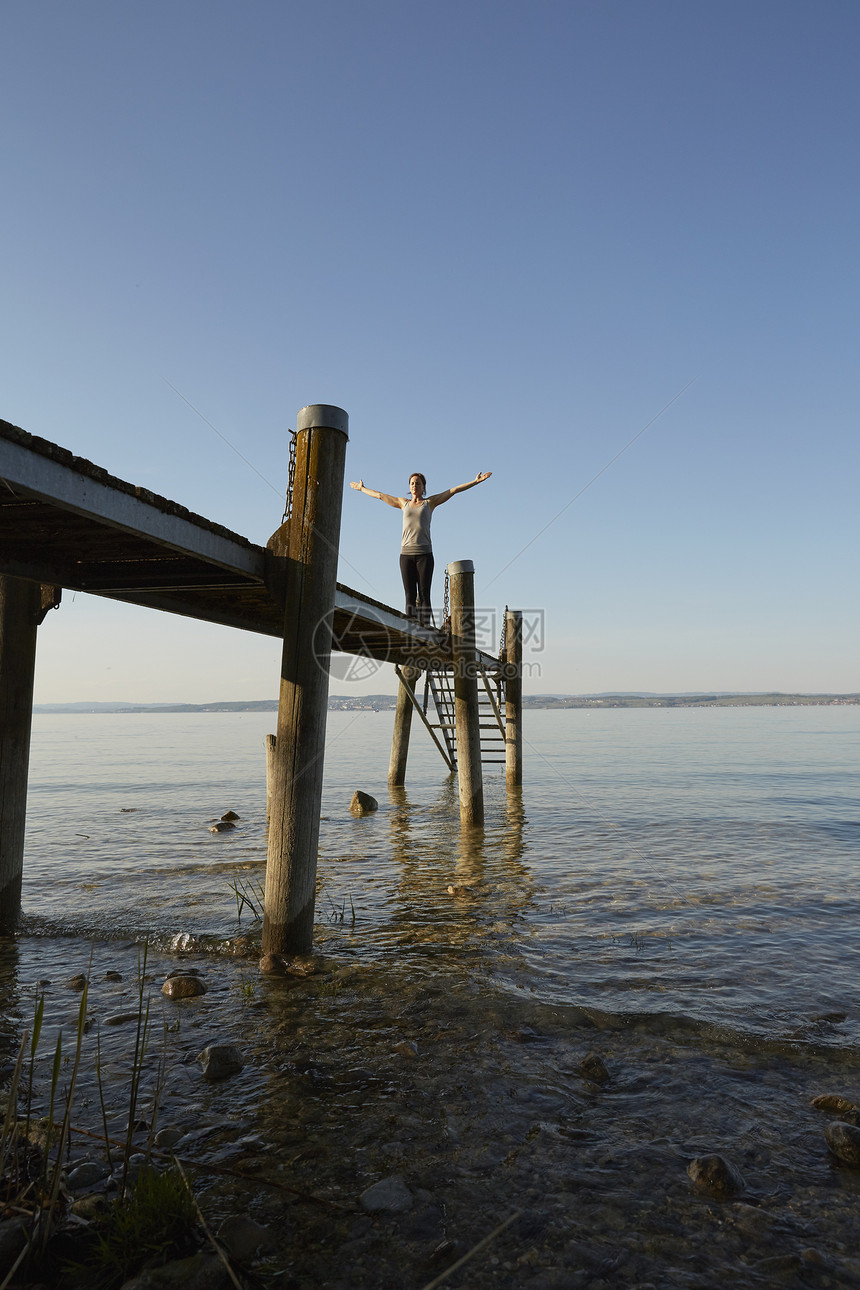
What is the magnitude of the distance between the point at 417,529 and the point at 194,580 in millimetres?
4519

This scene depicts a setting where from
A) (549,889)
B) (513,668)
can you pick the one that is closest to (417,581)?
(549,889)

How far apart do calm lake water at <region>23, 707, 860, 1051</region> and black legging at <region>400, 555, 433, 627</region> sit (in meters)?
3.42

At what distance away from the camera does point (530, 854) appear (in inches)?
401

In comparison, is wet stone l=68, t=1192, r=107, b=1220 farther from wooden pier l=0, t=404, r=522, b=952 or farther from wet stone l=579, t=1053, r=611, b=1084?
wooden pier l=0, t=404, r=522, b=952

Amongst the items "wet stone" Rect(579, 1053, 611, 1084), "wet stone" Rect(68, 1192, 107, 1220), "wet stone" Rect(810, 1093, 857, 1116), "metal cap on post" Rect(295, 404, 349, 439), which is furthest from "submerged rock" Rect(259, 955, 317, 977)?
"metal cap on post" Rect(295, 404, 349, 439)

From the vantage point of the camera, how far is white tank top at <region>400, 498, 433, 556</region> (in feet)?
31.4

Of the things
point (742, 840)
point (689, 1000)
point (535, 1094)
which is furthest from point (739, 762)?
point (535, 1094)

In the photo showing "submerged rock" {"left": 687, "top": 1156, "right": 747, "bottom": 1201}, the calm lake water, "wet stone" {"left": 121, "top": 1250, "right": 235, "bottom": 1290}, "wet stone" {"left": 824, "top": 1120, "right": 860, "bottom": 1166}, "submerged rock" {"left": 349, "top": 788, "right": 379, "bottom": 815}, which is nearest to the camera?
"wet stone" {"left": 121, "top": 1250, "right": 235, "bottom": 1290}

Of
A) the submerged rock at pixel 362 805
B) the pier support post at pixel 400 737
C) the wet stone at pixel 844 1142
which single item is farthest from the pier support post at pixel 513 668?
the wet stone at pixel 844 1142

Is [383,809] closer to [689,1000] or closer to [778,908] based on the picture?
[778,908]

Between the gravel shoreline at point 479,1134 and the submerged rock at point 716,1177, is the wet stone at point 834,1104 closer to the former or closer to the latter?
the gravel shoreline at point 479,1134

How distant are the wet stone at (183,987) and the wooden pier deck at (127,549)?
2744 mm

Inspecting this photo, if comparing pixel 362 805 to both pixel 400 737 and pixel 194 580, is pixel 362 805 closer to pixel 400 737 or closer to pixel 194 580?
pixel 400 737

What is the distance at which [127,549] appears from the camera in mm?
4770
